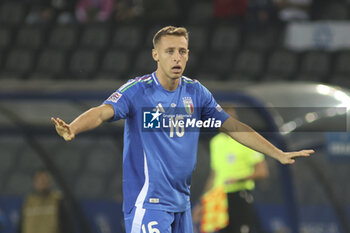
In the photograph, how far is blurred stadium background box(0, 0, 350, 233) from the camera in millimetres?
8977

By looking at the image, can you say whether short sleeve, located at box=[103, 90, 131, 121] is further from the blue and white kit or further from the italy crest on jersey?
the italy crest on jersey

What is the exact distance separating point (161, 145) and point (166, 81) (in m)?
0.34

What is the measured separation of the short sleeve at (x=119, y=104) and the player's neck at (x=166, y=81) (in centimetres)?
23

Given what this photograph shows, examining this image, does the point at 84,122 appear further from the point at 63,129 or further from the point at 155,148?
the point at 155,148

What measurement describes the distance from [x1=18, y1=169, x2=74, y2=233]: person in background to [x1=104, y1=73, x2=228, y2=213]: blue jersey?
493 centimetres

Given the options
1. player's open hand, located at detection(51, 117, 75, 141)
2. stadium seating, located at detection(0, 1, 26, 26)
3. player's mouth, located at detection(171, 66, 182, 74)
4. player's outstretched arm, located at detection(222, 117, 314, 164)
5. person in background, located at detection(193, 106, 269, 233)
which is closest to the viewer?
player's open hand, located at detection(51, 117, 75, 141)

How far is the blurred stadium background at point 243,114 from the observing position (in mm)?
8977

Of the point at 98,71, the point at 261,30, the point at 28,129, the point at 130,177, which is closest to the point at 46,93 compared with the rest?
the point at 28,129

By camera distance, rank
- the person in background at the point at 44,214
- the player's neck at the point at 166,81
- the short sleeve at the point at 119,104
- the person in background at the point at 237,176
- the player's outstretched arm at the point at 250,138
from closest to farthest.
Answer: the short sleeve at the point at 119,104 → the player's neck at the point at 166,81 → the player's outstretched arm at the point at 250,138 → the person in background at the point at 237,176 → the person in background at the point at 44,214

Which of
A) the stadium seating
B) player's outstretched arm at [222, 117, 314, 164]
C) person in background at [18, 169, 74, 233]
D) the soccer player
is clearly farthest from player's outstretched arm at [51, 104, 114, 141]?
the stadium seating

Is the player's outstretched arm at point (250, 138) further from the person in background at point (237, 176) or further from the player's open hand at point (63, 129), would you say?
the person in background at point (237, 176)

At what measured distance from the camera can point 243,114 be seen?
8.84 m

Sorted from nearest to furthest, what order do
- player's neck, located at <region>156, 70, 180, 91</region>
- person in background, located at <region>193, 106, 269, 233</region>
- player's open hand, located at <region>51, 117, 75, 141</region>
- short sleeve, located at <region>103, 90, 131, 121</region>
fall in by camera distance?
player's open hand, located at <region>51, 117, 75, 141</region> → short sleeve, located at <region>103, 90, 131, 121</region> → player's neck, located at <region>156, 70, 180, 91</region> → person in background, located at <region>193, 106, 269, 233</region>

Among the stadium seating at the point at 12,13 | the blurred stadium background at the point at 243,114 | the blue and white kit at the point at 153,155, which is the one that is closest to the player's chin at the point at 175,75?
the blue and white kit at the point at 153,155
